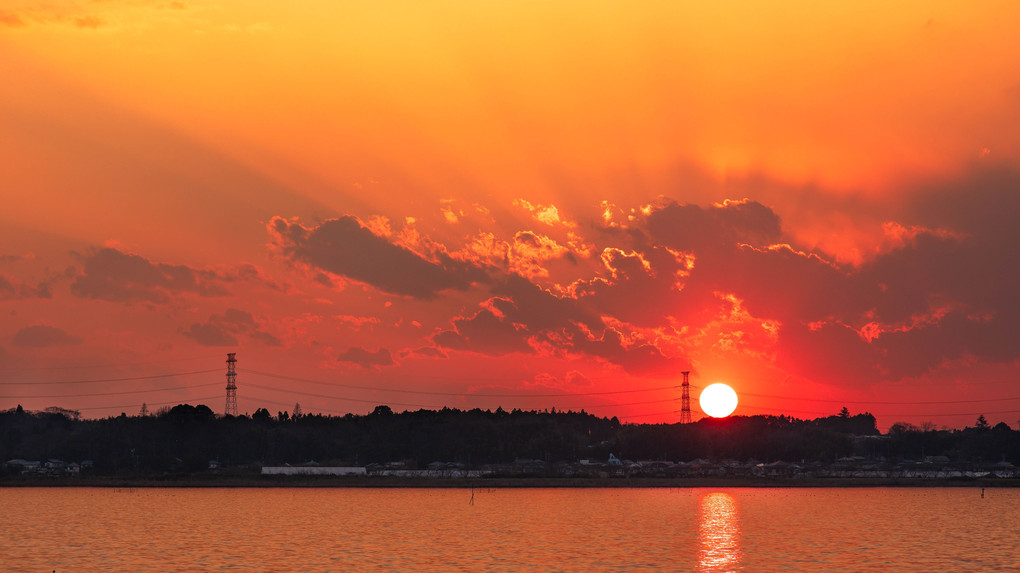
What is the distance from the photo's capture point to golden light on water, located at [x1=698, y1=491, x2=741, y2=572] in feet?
265

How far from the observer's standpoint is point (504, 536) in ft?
340

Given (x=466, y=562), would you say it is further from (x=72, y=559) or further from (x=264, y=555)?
(x=72, y=559)

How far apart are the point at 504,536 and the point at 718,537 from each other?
71.4ft

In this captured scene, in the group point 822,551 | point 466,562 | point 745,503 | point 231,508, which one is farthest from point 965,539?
point 231,508

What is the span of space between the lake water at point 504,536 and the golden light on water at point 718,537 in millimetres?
162

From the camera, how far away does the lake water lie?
7812cm

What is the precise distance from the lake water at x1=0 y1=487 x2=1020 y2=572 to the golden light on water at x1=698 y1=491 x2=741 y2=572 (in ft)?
0.53

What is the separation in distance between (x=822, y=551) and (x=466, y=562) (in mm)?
31716

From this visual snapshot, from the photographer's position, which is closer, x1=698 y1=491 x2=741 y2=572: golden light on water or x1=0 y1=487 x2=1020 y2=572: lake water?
x1=0 y1=487 x2=1020 y2=572: lake water

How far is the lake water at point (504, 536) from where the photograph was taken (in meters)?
78.1

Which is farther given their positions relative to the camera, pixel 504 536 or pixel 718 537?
pixel 718 537

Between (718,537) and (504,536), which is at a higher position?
(504,536)

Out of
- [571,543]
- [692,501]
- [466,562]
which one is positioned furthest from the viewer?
[692,501]

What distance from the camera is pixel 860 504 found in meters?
176
